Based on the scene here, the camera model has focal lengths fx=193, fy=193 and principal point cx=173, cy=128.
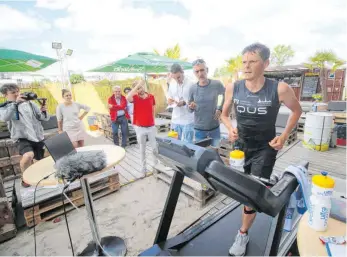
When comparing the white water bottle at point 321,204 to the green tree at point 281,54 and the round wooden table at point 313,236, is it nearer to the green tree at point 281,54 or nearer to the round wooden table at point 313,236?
the round wooden table at point 313,236

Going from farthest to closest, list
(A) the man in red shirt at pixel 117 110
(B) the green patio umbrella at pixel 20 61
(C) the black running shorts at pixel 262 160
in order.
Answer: (A) the man in red shirt at pixel 117 110 → (B) the green patio umbrella at pixel 20 61 → (C) the black running shorts at pixel 262 160

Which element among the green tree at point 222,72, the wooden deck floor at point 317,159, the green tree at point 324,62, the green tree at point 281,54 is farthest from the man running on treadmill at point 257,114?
the green tree at point 281,54

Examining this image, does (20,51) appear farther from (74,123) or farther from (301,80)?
(301,80)

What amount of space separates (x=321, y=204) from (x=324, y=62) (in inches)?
607

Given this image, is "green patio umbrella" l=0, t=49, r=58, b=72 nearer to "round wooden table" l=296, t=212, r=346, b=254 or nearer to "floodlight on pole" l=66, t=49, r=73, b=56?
"floodlight on pole" l=66, t=49, r=73, b=56

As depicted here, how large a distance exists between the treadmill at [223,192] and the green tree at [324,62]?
13.7m

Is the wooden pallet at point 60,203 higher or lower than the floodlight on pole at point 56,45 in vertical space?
lower

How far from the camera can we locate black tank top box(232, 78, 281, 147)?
175 cm

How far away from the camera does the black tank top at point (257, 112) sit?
68.9 inches

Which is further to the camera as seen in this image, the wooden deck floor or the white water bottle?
the wooden deck floor

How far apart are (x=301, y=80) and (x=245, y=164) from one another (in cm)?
1546

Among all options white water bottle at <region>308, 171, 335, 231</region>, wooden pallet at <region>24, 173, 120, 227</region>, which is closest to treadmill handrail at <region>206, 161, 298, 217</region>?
white water bottle at <region>308, 171, 335, 231</region>

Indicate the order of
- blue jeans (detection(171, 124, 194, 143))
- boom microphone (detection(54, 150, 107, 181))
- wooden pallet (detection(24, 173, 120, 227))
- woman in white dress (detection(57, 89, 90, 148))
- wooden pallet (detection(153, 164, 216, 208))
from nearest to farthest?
boom microphone (detection(54, 150, 107, 181)) < wooden pallet (detection(24, 173, 120, 227)) < wooden pallet (detection(153, 164, 216, 208)) < blue jeans (detection(171, 124, 194, 143)) < woman in white dress (detection(57, 89, 90, 148))

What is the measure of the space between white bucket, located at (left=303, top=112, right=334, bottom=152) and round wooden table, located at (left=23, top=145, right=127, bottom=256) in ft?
16.7
